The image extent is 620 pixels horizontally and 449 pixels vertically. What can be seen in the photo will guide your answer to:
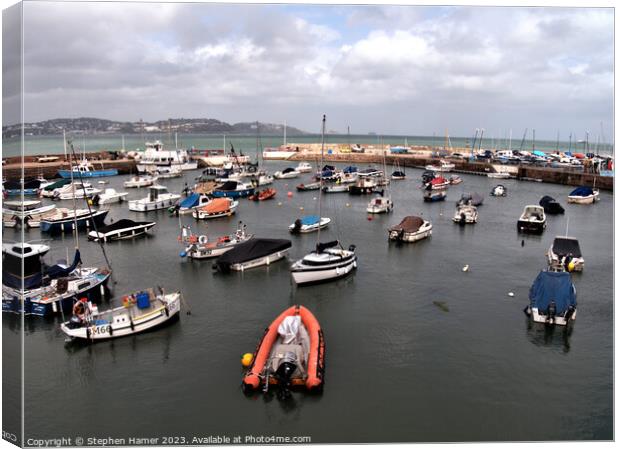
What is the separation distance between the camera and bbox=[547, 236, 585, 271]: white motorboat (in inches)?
1328

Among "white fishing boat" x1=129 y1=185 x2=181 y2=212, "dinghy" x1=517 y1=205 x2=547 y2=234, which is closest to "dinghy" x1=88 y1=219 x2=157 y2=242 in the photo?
"white fishing boat" x1=129 y1=185 x2=181 y2=212

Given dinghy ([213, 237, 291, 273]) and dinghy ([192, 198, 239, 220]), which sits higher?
dinghy ([192, 198, 239, 220])

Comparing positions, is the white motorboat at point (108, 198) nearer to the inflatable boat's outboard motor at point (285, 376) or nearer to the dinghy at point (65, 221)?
the dinghy at point (65, 221)

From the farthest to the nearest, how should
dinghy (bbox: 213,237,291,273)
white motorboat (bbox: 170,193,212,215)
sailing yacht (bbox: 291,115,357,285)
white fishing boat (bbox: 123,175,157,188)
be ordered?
white fishing boat (bbox: 123,175,157,188), white motorboat (bbox: 170,193,212,215), dinghy (bbox: 213,237,291,273), sailing yacht (bbox: 291,115,357,285)

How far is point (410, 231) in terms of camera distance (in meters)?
43.0

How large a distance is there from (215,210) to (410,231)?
22.0 metres

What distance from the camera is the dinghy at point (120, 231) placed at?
43656 millimetres

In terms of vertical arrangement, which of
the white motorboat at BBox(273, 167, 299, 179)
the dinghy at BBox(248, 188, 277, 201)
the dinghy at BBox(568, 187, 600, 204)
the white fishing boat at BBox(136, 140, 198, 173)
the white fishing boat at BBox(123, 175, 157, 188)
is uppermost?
the white fishing boat at BBox(136, 140, 198, 173)

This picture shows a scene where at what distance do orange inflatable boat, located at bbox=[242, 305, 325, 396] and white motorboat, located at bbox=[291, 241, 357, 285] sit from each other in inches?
307

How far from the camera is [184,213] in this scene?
56.2 m

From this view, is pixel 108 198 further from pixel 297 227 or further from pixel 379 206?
pixel 379 206

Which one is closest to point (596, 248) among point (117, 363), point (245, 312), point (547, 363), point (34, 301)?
point (547, 363)

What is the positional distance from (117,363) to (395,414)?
12.2 m

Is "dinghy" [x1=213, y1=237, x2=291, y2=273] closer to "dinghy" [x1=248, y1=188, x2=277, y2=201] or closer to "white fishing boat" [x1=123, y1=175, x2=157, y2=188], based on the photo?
"dinghy" [x1=248, y1=188, x2=277, y2=201]
